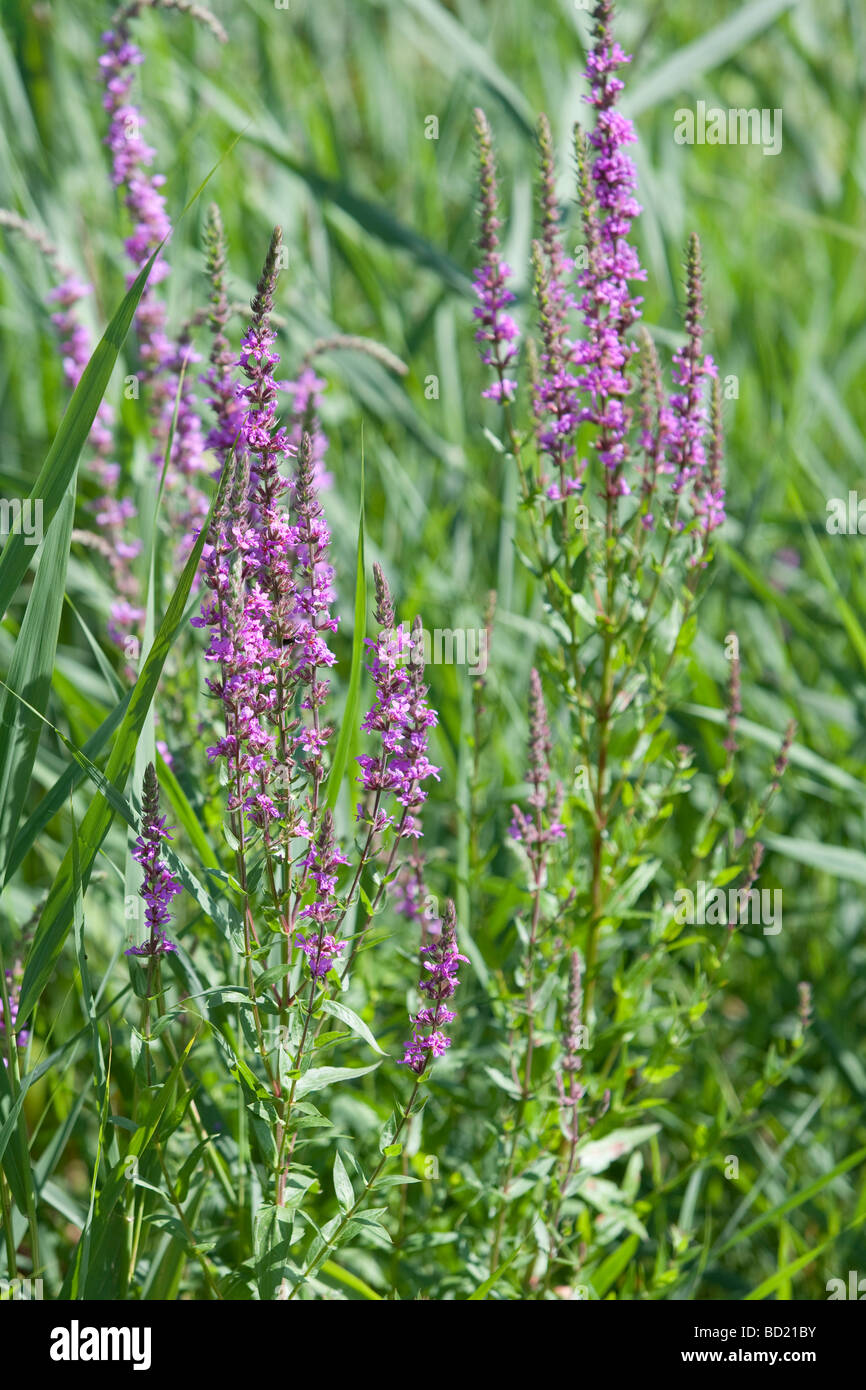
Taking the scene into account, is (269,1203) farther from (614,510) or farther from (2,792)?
(614,510)

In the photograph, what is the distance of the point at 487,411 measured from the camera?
450cm

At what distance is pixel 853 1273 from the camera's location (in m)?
2.61

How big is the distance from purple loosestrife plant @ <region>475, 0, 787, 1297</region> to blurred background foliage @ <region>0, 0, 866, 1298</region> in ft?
0.52

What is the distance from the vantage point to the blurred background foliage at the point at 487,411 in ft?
9.36

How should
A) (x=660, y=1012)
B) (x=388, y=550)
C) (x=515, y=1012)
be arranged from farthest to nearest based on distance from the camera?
(x=388, y=550)
(x=660, y=1012)
(x=515, y=1012)

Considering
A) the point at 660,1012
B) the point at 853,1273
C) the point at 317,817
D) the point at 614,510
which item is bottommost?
the point at 853,1273

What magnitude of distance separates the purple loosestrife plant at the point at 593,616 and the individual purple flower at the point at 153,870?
646 millimetres

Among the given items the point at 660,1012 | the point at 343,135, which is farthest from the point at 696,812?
the point at 343,135

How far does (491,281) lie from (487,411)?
223 centimetres

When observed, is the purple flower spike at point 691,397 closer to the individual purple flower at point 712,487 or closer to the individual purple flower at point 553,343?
the individual purple flower at point 712,487

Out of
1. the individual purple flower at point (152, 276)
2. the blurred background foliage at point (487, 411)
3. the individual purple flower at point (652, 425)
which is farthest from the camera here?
the blurred background foliage at point (487, 411)

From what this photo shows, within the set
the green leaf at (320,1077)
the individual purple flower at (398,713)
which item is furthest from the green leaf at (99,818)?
the green leaf at (320,1077)

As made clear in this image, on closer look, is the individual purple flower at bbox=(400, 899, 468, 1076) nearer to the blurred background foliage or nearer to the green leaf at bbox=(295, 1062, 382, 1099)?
the green leaf at bbox=(295, 1062, 382, 1099)
